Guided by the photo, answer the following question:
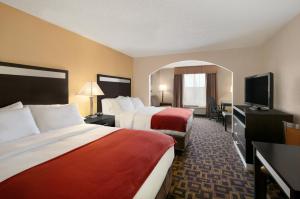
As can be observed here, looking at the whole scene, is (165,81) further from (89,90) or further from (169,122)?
(89,90)

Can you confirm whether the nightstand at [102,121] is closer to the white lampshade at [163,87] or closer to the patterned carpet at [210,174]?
the patterned carpet at [210,174]

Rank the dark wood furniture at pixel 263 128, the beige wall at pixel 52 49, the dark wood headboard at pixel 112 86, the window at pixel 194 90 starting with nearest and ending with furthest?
the beige wall at pixel 52 49
the dark wood furniture at pixel 263 128
the dark wood headboard at pixel 112 86
the window at pixel 194 90

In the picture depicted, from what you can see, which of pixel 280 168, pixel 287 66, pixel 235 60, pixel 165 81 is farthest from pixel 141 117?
pixel 165 81

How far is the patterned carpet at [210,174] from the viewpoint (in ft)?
6.30

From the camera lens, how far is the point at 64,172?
41.2 inches

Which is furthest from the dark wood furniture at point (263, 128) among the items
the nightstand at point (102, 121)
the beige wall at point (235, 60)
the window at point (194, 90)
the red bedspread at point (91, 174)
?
the window at point (194, 90)

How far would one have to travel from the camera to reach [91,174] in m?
1.03

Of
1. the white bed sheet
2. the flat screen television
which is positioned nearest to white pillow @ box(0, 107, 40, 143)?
the white bed sheet

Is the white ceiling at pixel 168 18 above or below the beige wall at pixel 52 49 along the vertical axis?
above

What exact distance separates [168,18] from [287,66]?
2214mm

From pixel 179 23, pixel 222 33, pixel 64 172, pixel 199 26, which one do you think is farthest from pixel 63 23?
pixel 222 33

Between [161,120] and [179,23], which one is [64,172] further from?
[179,23]

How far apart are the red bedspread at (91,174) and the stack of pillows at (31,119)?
81cm

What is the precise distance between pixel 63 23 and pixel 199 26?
2.45 m
